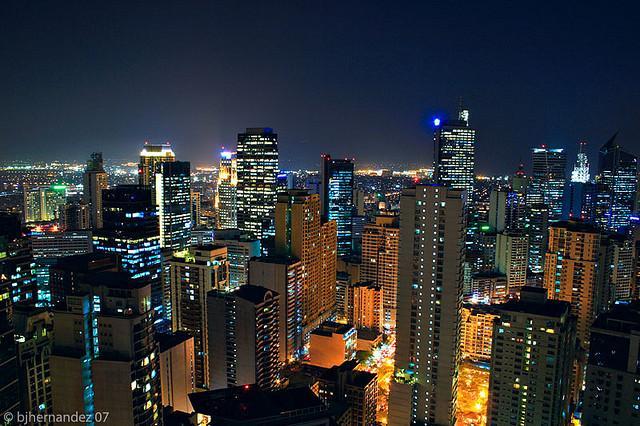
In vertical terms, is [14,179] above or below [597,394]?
above

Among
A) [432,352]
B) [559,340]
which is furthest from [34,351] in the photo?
[559,340]

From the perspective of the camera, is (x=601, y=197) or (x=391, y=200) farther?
(x=391, y=200)

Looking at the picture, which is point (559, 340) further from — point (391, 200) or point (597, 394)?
point (391, 200)

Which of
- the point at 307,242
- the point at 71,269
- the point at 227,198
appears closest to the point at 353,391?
the point at 307,242

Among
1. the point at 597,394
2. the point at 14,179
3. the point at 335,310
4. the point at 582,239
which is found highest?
the point at 14,179

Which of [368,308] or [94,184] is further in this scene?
[94,184]

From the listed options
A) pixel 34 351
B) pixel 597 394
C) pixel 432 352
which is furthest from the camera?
pixel 432 352

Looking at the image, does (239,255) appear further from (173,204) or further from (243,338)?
(243,338)

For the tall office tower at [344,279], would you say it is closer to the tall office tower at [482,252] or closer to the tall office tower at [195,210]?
the tall office tower at [482,252]
